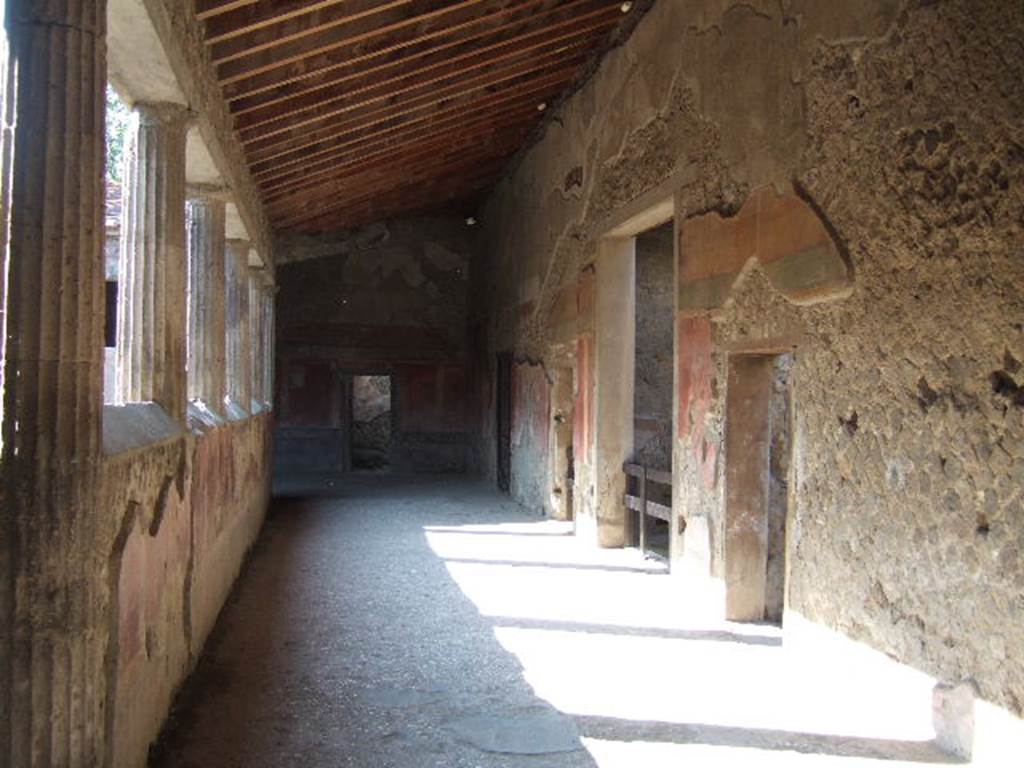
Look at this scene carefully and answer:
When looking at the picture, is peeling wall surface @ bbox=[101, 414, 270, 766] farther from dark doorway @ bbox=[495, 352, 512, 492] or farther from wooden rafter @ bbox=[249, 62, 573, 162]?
dark doorway @ bbox=[495, 352, 512, 492]

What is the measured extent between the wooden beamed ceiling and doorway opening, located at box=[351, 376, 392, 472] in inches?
366

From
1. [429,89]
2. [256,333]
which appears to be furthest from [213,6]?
[256,333]

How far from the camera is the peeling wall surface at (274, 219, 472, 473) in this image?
1689 cm

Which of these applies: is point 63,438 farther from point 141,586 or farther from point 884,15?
point 884,15

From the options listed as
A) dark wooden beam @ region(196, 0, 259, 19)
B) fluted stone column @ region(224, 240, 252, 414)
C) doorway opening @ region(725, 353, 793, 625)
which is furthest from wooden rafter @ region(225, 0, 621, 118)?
doorway opening @ region(725, 353, 793, 625)

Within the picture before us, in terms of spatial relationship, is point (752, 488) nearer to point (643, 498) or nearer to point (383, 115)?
point (643, 498)

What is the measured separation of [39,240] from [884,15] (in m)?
3.55

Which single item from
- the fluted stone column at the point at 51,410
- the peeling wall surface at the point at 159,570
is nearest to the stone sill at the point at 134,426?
the peeling wall surface at the point at 159,570

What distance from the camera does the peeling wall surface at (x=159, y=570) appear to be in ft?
10.4

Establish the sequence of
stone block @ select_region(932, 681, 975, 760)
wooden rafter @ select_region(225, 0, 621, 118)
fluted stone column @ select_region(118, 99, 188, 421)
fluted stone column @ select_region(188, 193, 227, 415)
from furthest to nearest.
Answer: wooden rafter @ select_region(225, 0, 621, 118) < fluted stone column @ select_region(188, 193, 227, 415) < fluted stone column @ select_region(118, 99, 188, 421) < stone block @ select_region(932, 681, 975, 760)

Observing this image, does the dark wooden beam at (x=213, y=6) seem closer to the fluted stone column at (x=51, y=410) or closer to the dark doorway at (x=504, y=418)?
the fluted stone column at (x=51, y=410)

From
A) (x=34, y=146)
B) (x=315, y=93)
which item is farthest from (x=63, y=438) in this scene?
(x=315, y=93)

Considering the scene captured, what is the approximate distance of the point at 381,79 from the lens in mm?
7387

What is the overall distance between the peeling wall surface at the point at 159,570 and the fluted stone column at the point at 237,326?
2051 millimetres
